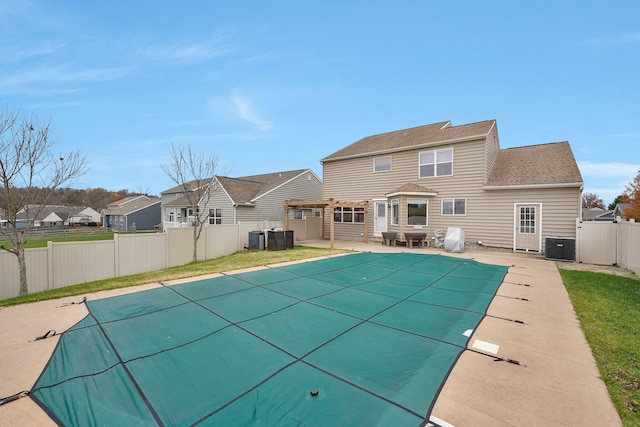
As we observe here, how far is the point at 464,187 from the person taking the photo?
12.9 meters

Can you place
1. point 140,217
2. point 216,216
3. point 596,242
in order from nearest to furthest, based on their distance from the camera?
1. point 596,242
2. point 216,216
3. point 140,217

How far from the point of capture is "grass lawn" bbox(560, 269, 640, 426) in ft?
8.16

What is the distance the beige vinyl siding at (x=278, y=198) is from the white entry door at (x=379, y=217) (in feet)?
26.5

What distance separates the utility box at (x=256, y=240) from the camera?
1317cm

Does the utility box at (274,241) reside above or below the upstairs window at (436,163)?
below

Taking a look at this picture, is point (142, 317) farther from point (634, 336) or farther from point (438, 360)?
point (634, 336)

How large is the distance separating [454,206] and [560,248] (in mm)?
4327

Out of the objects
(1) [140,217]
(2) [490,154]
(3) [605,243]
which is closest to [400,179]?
(2) [490,154]

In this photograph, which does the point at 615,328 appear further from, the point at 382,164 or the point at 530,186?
the point at 382,164

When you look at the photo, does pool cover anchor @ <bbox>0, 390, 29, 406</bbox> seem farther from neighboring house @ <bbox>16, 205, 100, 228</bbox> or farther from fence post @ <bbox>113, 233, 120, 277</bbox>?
neighboring house @ <bbox>16, 205, 100, 228</bbox>

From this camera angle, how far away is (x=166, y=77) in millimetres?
14867

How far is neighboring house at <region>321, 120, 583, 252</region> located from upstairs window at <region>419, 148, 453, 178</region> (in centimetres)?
5

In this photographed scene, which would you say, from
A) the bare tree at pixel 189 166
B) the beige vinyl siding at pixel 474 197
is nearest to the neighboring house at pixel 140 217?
the bare tree at pixel 189 166

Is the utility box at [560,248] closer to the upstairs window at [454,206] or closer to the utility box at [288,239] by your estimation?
the upstairs window at [454,206]
